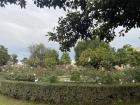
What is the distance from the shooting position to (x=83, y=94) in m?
18.7

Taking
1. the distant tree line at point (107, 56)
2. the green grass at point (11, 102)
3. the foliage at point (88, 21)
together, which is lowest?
the green grass at point (11, 102)

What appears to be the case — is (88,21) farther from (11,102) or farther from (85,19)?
(11,102)

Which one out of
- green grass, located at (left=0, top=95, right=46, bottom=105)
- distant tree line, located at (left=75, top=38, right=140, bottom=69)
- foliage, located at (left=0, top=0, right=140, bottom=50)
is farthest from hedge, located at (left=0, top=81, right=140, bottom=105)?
distant tree line, located at (left=75, top=38, right=140, bottom=69)

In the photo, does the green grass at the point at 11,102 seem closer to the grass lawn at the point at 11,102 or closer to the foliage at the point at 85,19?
the grass lawn at the point at 11,102

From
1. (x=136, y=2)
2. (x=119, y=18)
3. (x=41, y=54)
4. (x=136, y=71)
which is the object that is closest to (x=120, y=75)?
(x=136, y=71)

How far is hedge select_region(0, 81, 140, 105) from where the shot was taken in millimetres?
18656

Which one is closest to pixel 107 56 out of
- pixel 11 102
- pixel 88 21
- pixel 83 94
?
pixel 11 102

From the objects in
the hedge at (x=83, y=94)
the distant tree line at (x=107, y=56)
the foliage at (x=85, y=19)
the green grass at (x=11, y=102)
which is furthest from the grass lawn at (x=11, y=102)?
the distant tree line at (x=107, y=56)

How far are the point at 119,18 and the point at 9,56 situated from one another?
78.1m

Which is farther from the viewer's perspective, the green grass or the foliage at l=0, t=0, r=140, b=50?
the green grass

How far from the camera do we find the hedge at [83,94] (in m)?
18.7

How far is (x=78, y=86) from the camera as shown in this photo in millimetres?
18672

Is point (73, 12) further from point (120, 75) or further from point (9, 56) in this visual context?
point (9, 56)

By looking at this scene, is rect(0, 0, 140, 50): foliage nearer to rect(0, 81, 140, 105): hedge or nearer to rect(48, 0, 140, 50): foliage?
rect(48, 0, 140, 50): foliage
